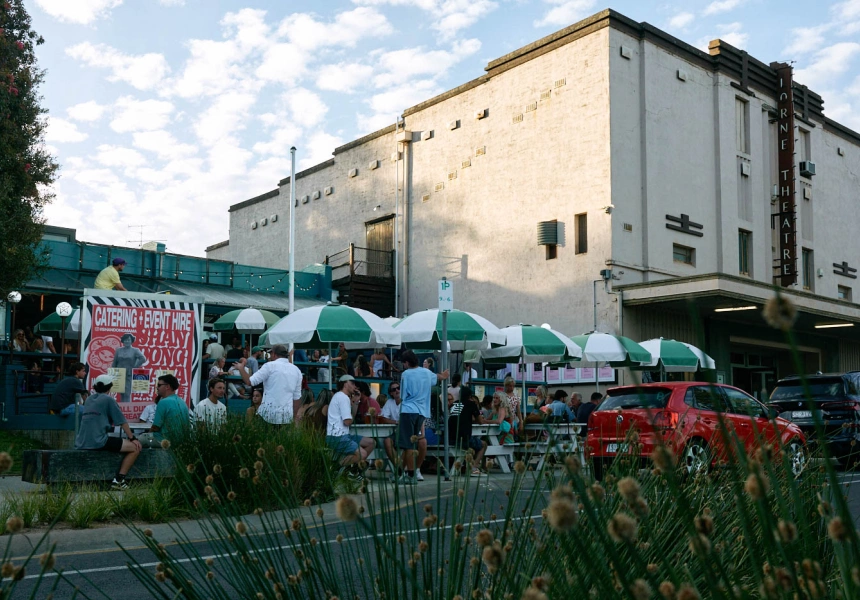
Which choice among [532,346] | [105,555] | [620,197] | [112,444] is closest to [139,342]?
[112,444]

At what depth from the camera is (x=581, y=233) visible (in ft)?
96.7

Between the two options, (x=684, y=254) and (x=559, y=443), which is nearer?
(x=559, y=443)

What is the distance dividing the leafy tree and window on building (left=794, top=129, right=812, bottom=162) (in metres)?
26.9

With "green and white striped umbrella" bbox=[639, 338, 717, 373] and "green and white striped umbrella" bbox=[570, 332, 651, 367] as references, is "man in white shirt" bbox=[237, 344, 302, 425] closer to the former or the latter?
"green and white striped umbrella" bbox=[570, 332, 651, 367]

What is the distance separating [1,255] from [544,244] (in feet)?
56.8

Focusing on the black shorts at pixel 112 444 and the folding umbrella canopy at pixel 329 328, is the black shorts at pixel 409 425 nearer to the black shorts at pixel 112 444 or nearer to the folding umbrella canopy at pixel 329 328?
the folding umbrella canopy at pixel 329 328

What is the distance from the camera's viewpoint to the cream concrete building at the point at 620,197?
28.6 m

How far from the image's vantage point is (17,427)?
640 inches

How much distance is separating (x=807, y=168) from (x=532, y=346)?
2099 cm

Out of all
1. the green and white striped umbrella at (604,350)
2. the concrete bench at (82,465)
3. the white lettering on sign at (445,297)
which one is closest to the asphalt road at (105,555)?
the concrete bench at (82,465)

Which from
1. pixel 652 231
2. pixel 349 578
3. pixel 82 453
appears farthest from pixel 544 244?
pixel 349 578

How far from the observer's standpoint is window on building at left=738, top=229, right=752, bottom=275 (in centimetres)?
3219

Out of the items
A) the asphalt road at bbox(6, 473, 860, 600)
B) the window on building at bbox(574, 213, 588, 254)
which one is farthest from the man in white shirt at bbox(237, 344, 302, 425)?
the window on building at bbox(574, 213, 588, 254)

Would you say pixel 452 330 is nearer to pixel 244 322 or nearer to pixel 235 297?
pixel 244 322
